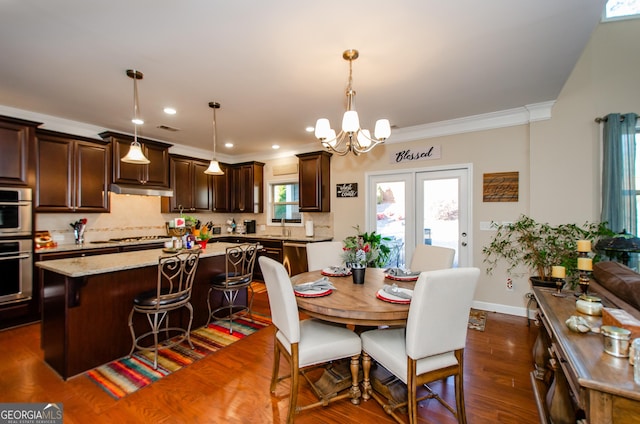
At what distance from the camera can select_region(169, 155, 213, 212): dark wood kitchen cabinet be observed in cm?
521

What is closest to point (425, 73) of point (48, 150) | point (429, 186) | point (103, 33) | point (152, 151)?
point (429, 186)

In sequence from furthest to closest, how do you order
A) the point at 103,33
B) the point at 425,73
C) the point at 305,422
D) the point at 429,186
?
1. the point at 429,186
2. the point at 425,73
3. the point at 103,33
4. the point at 305,422

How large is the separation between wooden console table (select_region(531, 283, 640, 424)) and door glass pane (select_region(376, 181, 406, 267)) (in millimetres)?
2742

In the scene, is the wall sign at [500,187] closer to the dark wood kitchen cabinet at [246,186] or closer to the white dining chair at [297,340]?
the white dining chair at [297,340]

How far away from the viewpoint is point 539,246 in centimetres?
357

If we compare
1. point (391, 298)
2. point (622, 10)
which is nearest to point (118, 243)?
point (391, 298)

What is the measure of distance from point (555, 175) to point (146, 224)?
6.08 meters

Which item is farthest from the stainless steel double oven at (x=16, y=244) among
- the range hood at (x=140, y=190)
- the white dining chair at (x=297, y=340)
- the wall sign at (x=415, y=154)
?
the wall sign at (x=415, y=154)

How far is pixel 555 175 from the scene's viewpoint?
11.5ft

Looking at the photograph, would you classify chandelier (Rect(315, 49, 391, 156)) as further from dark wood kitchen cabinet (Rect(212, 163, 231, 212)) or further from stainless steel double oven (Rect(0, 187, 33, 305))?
dark wood kitchen cabinet (Rect(212, 163, 231, 212))

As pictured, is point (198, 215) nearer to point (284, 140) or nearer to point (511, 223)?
point (284, 140)

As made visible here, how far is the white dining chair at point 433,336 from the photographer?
160 centimetres

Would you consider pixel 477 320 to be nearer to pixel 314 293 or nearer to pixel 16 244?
pixel 314 293
